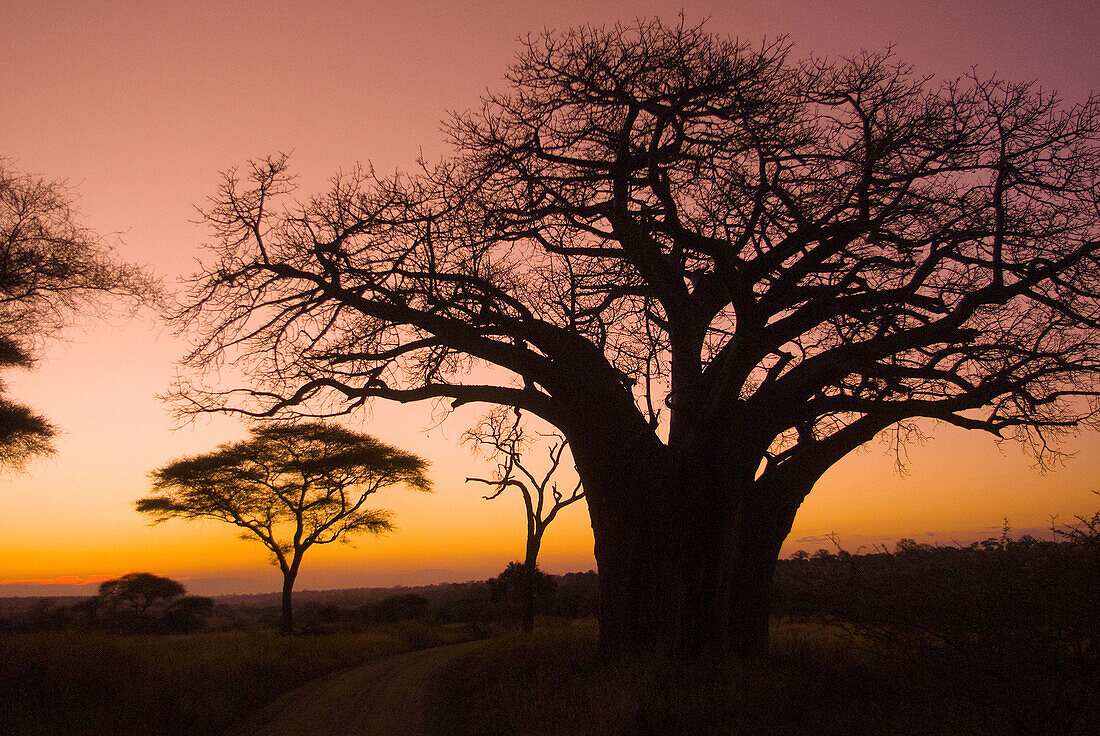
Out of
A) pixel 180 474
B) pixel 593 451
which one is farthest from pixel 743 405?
pixel 180 474

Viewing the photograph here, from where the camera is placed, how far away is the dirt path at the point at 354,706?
6.59 meters

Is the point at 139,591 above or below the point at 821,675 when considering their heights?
above

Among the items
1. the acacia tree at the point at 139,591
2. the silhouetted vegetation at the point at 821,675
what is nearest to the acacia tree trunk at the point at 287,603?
the silhouetted vegetation at the point at 821,675

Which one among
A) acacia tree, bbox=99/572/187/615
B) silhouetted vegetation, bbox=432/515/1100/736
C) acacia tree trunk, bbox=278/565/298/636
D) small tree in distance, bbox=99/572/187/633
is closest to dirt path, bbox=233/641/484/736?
silhouetted vegetation, bbox=432/515/1100/736

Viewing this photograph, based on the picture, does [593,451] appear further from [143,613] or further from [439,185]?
[143,613]

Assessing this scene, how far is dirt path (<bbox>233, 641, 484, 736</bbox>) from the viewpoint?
21.6 feet

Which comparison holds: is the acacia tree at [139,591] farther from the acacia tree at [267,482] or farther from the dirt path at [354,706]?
the dirt path at [354,706]

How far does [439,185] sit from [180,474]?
1804cm

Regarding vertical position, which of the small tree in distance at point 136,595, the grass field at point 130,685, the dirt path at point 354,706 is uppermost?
the small tree in distance at point 136,595

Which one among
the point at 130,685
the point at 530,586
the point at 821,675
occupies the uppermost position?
the point at 530,586

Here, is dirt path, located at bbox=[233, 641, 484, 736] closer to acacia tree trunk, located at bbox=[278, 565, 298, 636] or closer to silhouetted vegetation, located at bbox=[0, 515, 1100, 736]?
silhouetted vegetation, located at bbox=[0, 515, 1100, 736]

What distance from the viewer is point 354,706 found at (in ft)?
25.1

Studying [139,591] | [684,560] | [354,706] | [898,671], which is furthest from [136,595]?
[898,671]

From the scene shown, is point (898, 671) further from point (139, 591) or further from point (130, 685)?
point (139, 591)
